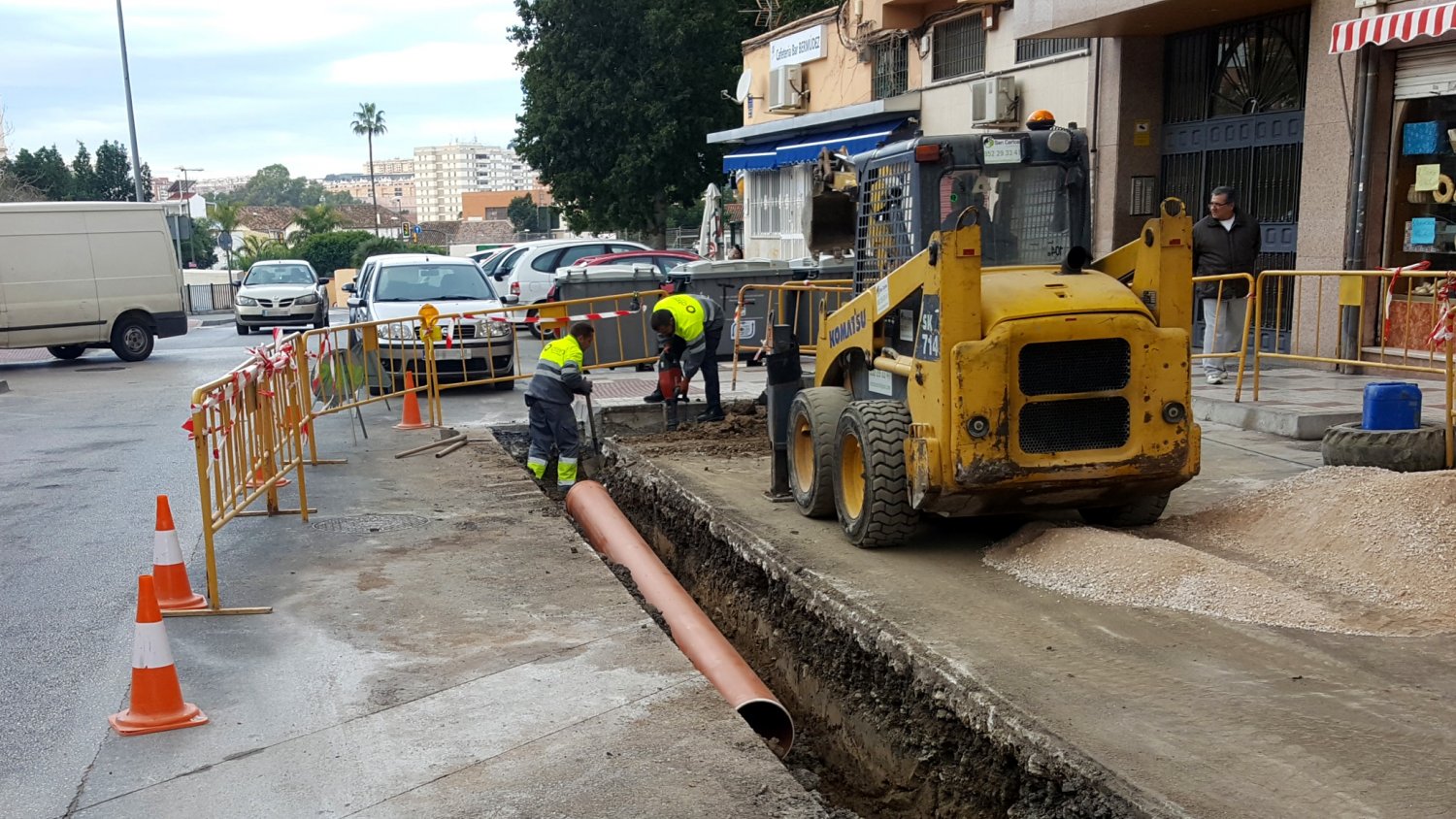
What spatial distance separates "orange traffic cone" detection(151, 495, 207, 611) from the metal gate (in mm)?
10411

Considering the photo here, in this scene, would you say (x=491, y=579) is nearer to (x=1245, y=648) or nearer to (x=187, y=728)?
(x=187, y=728)

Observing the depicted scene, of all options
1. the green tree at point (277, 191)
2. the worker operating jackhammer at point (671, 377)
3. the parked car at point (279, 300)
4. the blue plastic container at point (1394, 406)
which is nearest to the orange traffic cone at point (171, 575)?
the worker operating jackhammer at point (671, 377)

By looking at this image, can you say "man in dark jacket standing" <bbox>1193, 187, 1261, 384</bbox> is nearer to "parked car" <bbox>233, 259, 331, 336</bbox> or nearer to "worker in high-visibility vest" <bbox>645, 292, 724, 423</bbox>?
"worker in high-visibility vest" <bbox>645, 292, 724, 423</bbox>

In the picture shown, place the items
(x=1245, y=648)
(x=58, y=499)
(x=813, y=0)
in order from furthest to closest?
(x=813, y=0) < (x=58, y=499) < (x=1245, y=648)

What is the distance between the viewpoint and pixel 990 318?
6.35m

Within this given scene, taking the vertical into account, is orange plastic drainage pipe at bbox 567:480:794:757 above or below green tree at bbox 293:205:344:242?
below

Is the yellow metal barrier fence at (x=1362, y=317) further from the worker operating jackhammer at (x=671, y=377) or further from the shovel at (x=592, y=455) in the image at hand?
the shovel at (x=592, y=455)

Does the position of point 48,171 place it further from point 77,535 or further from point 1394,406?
point 1394,406

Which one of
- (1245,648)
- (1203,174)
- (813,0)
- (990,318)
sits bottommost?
(1245,648)

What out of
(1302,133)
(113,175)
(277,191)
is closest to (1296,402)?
(1302,133)

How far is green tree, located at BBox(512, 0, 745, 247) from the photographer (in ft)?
124

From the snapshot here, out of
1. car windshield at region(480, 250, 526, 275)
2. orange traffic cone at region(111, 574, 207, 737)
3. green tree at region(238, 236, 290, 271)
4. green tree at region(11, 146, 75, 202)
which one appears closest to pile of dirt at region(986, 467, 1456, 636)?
orange traffic cone at region(111, 574, 207, 737)

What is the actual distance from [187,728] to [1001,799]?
309 centimetres

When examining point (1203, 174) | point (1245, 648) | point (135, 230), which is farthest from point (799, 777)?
point (135, 230)
